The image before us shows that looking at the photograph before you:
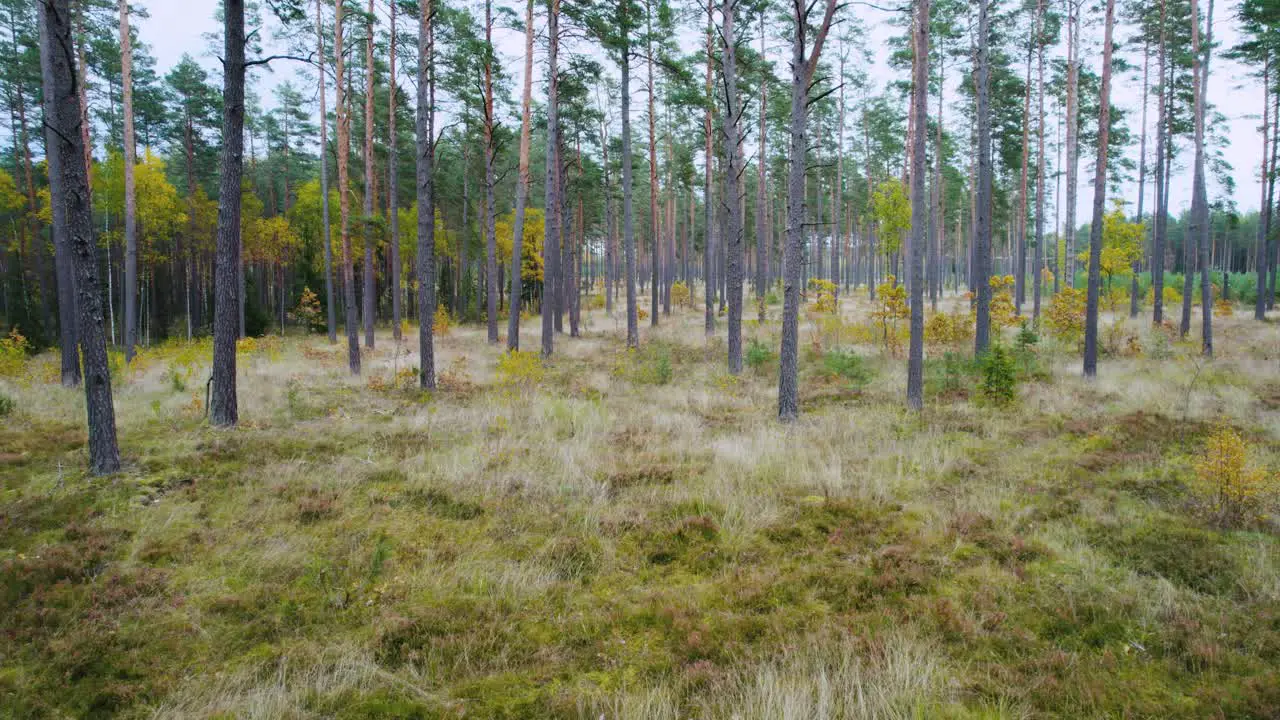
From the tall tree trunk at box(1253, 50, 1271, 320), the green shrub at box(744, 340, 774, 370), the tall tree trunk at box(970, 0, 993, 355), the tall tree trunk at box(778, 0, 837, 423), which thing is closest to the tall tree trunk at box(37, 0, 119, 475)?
the tall tree trunk at box(778, 0, 837, 423)

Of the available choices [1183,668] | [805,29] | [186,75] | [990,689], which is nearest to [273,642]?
[990,689]

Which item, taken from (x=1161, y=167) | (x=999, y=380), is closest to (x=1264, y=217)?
(x=1161, y=167)

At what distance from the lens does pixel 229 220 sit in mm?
8328

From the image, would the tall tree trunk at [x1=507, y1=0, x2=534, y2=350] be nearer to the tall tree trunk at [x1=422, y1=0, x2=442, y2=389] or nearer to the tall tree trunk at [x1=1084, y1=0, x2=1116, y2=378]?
the tall tree trunk at [x1=422, y1=0, x2=442, y2=389]

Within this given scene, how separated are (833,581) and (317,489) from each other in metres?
5.61

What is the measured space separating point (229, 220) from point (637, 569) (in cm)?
798

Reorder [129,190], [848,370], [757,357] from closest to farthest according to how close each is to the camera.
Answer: [848,370]
[129,190]
[757,357]

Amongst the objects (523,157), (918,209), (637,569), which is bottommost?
(637,569)

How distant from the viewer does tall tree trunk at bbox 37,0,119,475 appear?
5.98 meters

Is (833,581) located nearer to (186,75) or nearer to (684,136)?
(684,136)

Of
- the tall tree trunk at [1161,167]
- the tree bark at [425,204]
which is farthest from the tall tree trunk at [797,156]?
the tall tree trunk at [1161,167]

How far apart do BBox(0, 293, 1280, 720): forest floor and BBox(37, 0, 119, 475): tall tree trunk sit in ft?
1.96

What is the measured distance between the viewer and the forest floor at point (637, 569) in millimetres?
3336

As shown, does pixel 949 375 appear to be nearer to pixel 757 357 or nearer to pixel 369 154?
pixel 757 357
